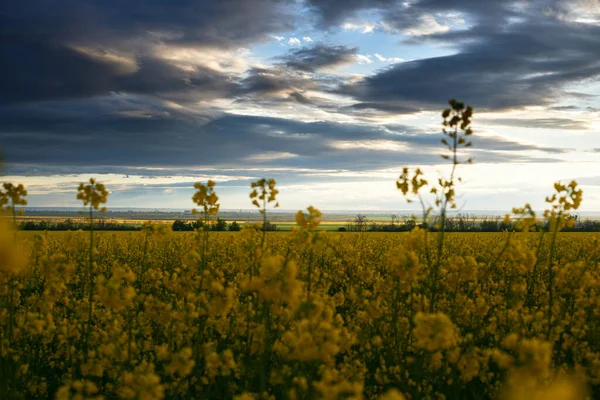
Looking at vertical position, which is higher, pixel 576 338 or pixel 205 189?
pixel 205 189

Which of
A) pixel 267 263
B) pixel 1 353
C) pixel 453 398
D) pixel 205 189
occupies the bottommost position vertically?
pixel 453 398

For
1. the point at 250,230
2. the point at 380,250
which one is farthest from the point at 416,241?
the point at 380,250

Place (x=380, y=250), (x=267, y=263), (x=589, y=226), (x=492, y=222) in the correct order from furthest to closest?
(x=589, y=226), (x=492, y=222), (x=380, y=250), (x=267, y=263)

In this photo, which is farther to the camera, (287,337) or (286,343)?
(286,343)

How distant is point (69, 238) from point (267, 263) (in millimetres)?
4663

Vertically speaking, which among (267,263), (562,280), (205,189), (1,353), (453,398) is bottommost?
(453,398)

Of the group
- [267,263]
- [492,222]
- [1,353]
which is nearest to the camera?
[267,263]

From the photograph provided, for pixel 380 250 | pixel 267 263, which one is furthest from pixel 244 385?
pixel 380 250

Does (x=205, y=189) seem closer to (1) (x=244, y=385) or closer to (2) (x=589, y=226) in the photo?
(1) (x=244, y=385)

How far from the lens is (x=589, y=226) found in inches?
2014

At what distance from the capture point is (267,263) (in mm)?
3873

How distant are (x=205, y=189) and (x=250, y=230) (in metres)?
0.87

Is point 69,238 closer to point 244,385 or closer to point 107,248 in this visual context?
point 244,385

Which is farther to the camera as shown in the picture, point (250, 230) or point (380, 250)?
point (380, 250)
